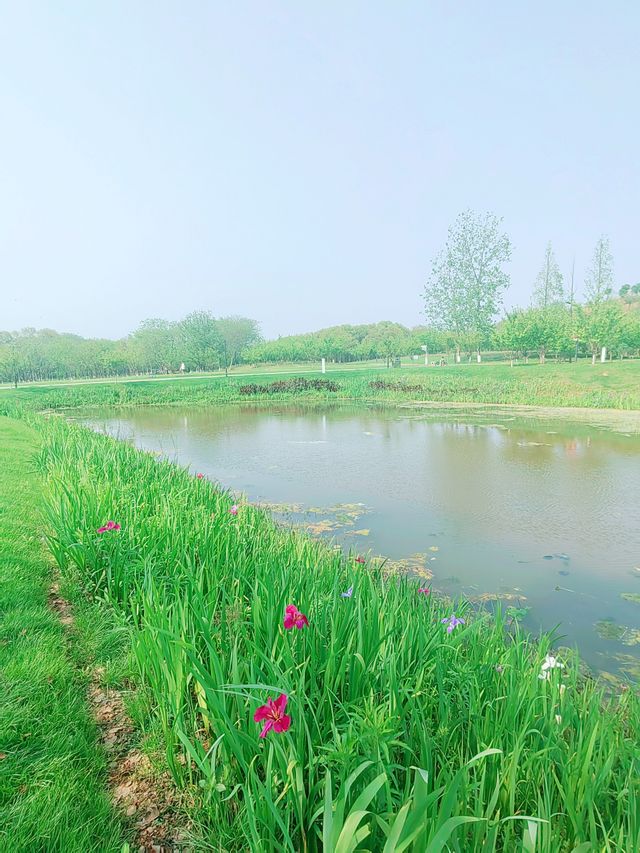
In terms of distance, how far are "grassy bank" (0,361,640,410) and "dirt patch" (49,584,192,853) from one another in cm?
2178

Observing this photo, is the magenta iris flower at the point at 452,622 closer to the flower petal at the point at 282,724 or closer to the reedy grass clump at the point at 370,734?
the reedy grass clump at the point at 370,734

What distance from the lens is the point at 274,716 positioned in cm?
150

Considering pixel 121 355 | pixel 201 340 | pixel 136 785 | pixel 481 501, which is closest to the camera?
pixel 136 785

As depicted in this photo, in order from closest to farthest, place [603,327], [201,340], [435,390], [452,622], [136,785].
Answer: [136,785], [452,622], [435,390], [603,327], [201,340]

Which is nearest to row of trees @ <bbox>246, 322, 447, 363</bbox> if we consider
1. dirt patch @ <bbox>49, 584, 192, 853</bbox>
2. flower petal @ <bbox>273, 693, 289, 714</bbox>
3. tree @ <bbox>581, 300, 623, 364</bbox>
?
tree @ <bbox>581, 300, 623, 364</bbox>

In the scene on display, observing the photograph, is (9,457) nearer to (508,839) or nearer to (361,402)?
(508,839)

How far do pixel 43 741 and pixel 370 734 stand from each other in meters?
1.35

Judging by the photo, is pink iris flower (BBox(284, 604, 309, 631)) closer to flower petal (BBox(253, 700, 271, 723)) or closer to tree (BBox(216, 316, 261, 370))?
flower petal (BBox(253, 700, 271, 723))

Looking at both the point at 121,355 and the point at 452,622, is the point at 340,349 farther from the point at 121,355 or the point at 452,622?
the point at 452,622

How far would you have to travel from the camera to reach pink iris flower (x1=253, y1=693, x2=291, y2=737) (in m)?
1.46

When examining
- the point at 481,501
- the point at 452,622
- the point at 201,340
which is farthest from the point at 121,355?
the point at 452,622

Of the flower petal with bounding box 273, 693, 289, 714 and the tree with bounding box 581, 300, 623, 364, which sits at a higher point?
the tree with bounding box 581, 300, 623, 364

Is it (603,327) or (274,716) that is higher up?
(603,327)

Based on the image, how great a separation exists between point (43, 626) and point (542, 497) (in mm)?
7435
